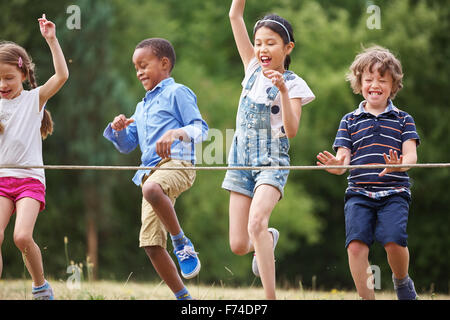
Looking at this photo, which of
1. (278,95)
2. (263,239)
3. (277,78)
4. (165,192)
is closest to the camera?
(277,78)

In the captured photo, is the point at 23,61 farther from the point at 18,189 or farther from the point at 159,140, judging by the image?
the point at 159,140

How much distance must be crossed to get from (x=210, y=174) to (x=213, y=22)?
516 cm

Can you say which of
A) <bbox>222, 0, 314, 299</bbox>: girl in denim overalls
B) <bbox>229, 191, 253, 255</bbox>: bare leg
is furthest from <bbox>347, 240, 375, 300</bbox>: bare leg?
<bbox>229, 191, 253, 255</bbox>: bare leg

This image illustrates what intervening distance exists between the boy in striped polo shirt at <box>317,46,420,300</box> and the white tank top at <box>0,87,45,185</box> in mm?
1818

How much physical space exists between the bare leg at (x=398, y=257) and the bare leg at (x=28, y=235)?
6.98ft

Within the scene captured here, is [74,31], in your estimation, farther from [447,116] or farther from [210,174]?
[447,116]

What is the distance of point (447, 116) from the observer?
→ 17.2 meters

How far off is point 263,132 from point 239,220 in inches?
22.4

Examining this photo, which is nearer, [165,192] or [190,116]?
[165,192]

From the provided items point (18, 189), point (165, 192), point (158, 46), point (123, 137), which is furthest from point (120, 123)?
point (18, 189)

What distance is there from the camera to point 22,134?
4617 millimetres

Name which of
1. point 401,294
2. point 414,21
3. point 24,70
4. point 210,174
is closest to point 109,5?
point 210,174

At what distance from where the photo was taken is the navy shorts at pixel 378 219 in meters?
4.25

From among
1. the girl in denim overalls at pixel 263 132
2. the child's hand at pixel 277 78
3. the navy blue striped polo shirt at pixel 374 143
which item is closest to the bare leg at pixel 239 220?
the girl in denim overalls at pixel 263 132
